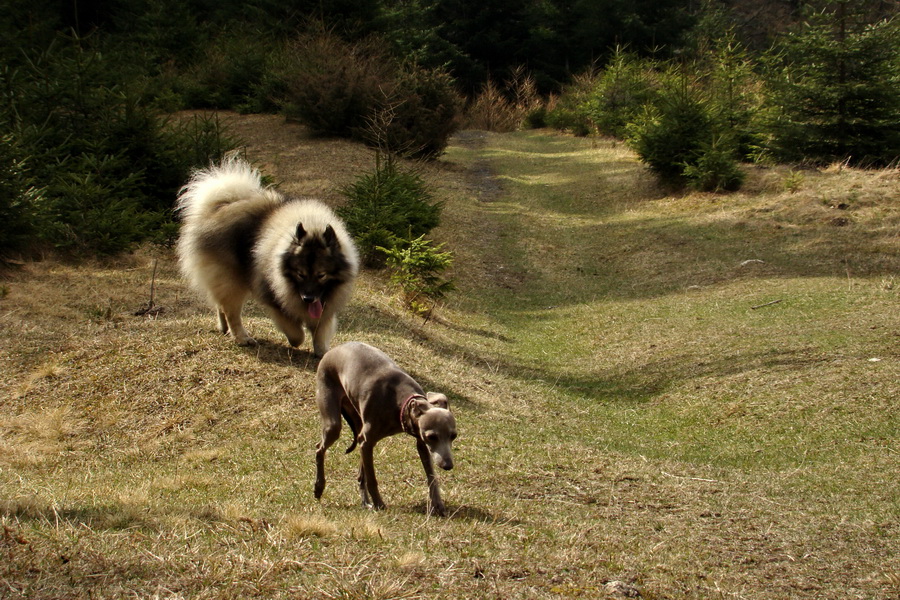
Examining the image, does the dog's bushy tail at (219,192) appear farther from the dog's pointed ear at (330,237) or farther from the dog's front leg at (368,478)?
the dog's front leg at (368,478)

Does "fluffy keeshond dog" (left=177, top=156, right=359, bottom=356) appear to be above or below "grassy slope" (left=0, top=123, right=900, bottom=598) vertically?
above

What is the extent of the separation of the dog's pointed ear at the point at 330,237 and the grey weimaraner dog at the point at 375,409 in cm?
277

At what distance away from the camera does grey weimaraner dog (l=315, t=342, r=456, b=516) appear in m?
4.29

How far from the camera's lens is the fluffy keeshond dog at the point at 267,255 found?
7.84 metres

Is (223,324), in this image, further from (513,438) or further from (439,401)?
(439,401)

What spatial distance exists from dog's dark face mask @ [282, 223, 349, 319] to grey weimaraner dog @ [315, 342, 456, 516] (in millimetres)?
2783

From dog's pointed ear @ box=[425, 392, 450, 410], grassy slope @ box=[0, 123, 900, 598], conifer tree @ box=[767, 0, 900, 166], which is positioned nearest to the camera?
grassy slope @ box=[0, 123, 900, 598]

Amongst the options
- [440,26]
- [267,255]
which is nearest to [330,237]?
[267,255]

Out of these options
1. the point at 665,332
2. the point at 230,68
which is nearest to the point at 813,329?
the point at 665,332

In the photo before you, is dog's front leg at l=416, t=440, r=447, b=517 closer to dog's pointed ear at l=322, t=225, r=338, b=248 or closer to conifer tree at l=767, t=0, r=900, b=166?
dog's pointed ear at l=322, t=225, r=338, b=248

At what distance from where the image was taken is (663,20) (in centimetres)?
4759

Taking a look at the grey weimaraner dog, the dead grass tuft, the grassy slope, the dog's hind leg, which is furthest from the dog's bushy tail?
the dead grass tuft

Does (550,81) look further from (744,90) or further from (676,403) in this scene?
(676,403)

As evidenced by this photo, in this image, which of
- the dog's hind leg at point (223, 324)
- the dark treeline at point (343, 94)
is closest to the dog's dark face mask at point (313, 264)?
the dog's hind leg at point (223, 324)
